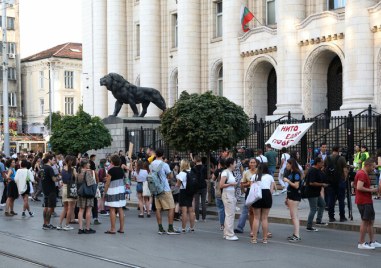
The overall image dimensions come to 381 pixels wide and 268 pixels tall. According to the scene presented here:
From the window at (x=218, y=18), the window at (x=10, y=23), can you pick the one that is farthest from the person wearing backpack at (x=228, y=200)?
the window at (x=10, y=23)

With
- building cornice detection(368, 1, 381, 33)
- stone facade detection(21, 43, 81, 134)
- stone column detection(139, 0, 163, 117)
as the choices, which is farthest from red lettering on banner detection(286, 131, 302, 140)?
stone facade detection(21, 43, 81, 134)

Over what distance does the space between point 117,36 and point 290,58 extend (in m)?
19.3

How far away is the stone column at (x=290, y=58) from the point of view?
120 feet

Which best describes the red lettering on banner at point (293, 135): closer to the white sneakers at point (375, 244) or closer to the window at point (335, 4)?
the window at point (335, 4)

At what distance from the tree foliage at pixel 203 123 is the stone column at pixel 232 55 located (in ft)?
60.2

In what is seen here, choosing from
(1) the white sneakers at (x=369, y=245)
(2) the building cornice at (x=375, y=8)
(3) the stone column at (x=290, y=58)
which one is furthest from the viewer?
(3) the stone column at (x=290, y=58)

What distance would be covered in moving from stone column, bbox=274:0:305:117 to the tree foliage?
14.1 metres

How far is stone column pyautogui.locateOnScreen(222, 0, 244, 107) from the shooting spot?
4103 cm

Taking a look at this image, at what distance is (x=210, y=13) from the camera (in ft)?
148

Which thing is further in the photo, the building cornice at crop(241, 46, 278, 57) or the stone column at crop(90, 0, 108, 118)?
the stone column at crop(90, 0, 108, 118)

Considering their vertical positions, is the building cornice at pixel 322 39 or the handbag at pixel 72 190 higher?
the building cornice at pixel 322 39

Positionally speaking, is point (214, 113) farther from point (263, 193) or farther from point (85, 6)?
point (85, 6)

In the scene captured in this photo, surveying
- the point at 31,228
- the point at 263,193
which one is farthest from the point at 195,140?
the point at 263,193

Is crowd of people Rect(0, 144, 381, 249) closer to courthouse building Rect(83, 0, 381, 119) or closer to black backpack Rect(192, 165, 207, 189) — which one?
black backpack Rect(192, 165, 207, 189)
